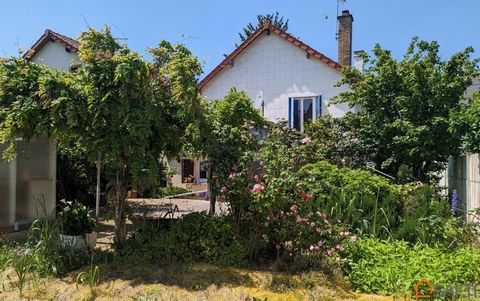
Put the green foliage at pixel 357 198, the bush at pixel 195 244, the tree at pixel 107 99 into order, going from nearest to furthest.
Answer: the tree at pixel 107 99, the bush at pixel 195 244, the green foliage at pixel 357 198

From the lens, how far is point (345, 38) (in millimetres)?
17172

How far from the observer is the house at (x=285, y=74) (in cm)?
1612

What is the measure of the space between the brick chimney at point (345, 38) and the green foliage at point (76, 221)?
519 inches

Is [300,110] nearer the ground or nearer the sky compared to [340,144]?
nearer the sky

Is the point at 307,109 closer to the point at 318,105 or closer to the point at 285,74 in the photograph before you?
the point at 318,105

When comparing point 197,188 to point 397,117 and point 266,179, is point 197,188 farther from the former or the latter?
point 266,179

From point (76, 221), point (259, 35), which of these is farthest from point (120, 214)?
point (259, 35)

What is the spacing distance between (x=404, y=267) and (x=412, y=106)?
586 centimetres

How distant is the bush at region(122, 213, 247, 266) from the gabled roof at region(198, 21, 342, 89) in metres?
11.0

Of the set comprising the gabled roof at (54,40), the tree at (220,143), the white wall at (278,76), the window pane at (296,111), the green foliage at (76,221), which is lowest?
the green foliage at (76,221)

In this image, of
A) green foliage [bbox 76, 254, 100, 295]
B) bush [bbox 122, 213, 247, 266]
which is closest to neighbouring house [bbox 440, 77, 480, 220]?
bush [bbox 122, 213, 247, 266]

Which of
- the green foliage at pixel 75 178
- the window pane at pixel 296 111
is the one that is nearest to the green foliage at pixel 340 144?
the window pane at pixel 296 111

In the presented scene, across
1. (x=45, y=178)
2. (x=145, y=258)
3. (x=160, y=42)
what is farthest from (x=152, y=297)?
(x=45, y=178)

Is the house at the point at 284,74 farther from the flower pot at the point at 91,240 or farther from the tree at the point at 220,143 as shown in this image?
the flower pot at the point at 91,240
